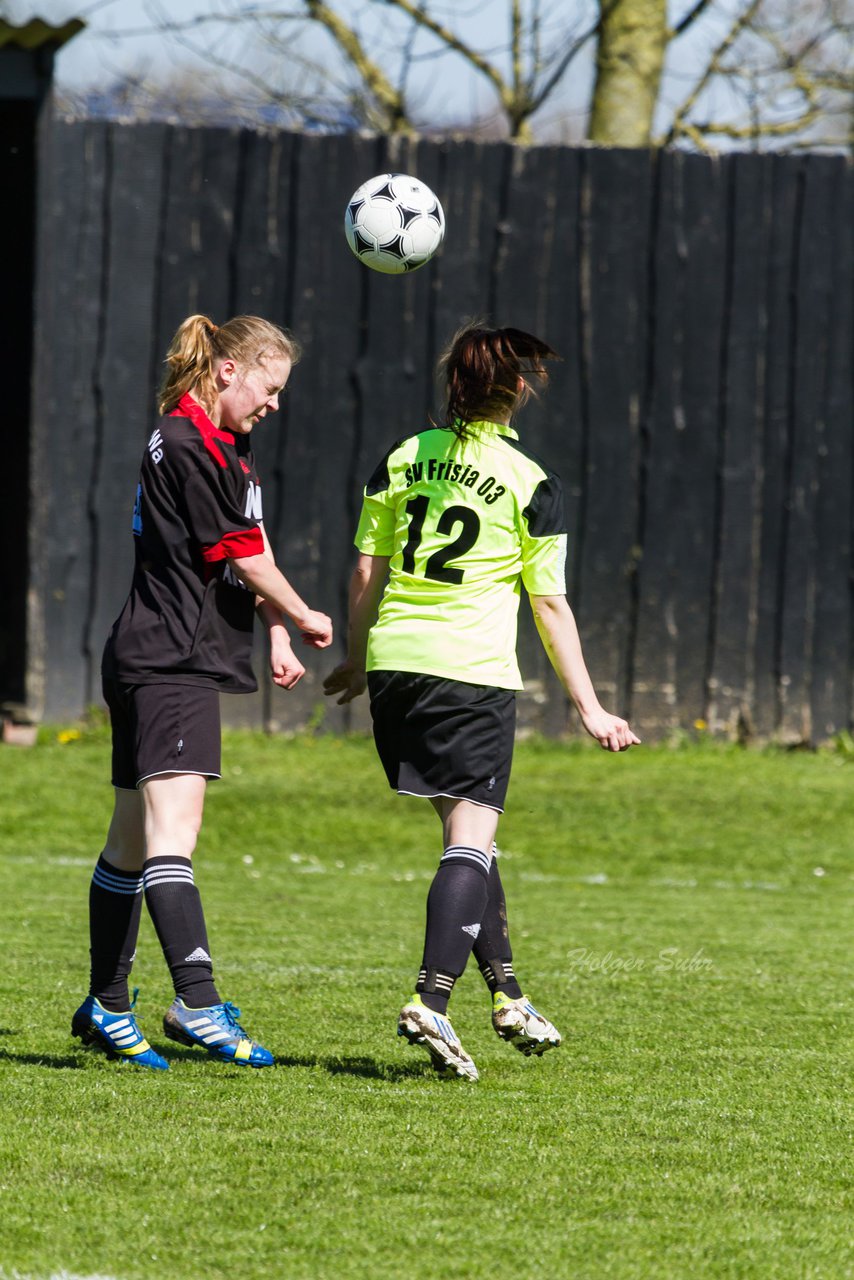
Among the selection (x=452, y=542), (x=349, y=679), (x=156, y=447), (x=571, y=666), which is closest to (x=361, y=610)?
(x=349, y=679)

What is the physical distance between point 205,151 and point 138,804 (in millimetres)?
6960

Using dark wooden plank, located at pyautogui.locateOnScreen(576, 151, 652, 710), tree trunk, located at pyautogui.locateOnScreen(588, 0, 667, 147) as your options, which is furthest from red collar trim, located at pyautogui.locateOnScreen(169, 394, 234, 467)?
tree trunk, located at pyautogui.locateOnScreen(588, 0, 667, 147)

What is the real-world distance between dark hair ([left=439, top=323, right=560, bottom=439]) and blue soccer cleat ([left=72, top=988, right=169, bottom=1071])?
1.70 metres

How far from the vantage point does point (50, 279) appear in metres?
10.1

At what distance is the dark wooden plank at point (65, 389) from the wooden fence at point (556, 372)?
1cm

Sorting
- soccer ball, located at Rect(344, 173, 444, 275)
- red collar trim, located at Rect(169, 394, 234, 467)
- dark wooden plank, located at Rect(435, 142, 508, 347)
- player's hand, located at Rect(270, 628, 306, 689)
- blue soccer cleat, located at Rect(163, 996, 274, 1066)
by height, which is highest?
dark wooden plank, located at Rect(435, 142, 508, 347)

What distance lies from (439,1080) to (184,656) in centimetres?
119

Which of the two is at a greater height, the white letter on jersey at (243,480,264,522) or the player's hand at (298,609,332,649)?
the white letter on jersey at (243,480,264,522)

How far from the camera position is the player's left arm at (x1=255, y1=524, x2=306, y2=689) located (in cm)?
417

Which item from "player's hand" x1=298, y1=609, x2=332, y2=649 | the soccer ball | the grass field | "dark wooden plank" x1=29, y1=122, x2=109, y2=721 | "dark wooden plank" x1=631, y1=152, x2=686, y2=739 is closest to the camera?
the grass field

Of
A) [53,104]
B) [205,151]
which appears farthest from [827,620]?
[53,104]

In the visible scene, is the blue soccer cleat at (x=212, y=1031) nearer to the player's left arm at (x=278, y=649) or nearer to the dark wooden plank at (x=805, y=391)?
the player's left arm at (x=278, y=649)

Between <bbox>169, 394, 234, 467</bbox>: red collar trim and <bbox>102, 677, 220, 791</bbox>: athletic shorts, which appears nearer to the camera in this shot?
<bbox>102, 677, 220, 791</bbox>: athletic shorts

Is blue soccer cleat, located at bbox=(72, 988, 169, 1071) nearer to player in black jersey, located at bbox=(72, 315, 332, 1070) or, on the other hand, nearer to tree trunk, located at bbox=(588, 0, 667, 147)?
player in black jersey, located at bbox=(72, 315, 332, 1070)
